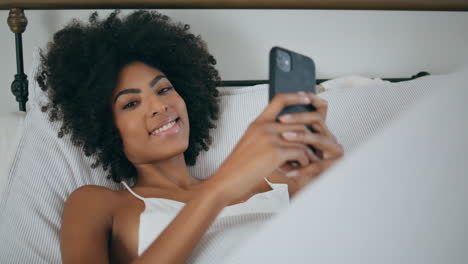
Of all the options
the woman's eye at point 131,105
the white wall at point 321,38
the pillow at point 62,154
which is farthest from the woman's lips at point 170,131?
the white wall at point 321,38

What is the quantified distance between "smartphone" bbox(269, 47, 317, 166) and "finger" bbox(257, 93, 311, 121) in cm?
1

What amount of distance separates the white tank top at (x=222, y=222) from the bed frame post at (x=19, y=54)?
636mm

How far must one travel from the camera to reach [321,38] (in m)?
1.76

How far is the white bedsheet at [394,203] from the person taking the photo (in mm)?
488

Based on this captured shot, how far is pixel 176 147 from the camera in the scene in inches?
44.6

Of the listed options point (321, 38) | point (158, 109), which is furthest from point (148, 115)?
point (321, 38)

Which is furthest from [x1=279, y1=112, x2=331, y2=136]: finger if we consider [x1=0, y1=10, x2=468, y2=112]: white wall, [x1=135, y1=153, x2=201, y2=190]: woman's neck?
[x1=0, y1=10, x2=468, y2=112]: white wall

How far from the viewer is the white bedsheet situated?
19.2 inches

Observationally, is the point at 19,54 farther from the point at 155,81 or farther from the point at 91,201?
the point at 91,201

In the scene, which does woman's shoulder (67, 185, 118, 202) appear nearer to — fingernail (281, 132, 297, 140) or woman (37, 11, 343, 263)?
woman (37, 11, 343, 263)

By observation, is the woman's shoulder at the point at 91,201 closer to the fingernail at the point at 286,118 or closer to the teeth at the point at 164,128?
the teeth at the point at 164,128

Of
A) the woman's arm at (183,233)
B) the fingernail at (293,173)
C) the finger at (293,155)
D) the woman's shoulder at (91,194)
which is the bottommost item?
the woman's shoulder at (91,194)

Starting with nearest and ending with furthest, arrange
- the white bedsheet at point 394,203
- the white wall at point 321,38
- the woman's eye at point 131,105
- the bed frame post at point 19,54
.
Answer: the white bedsheet at point 394,203 < the woman's eye at point 131,105 < the bed frame post at point 19,54 < the white wall at point 321,38

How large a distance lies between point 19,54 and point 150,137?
0.71 meters
